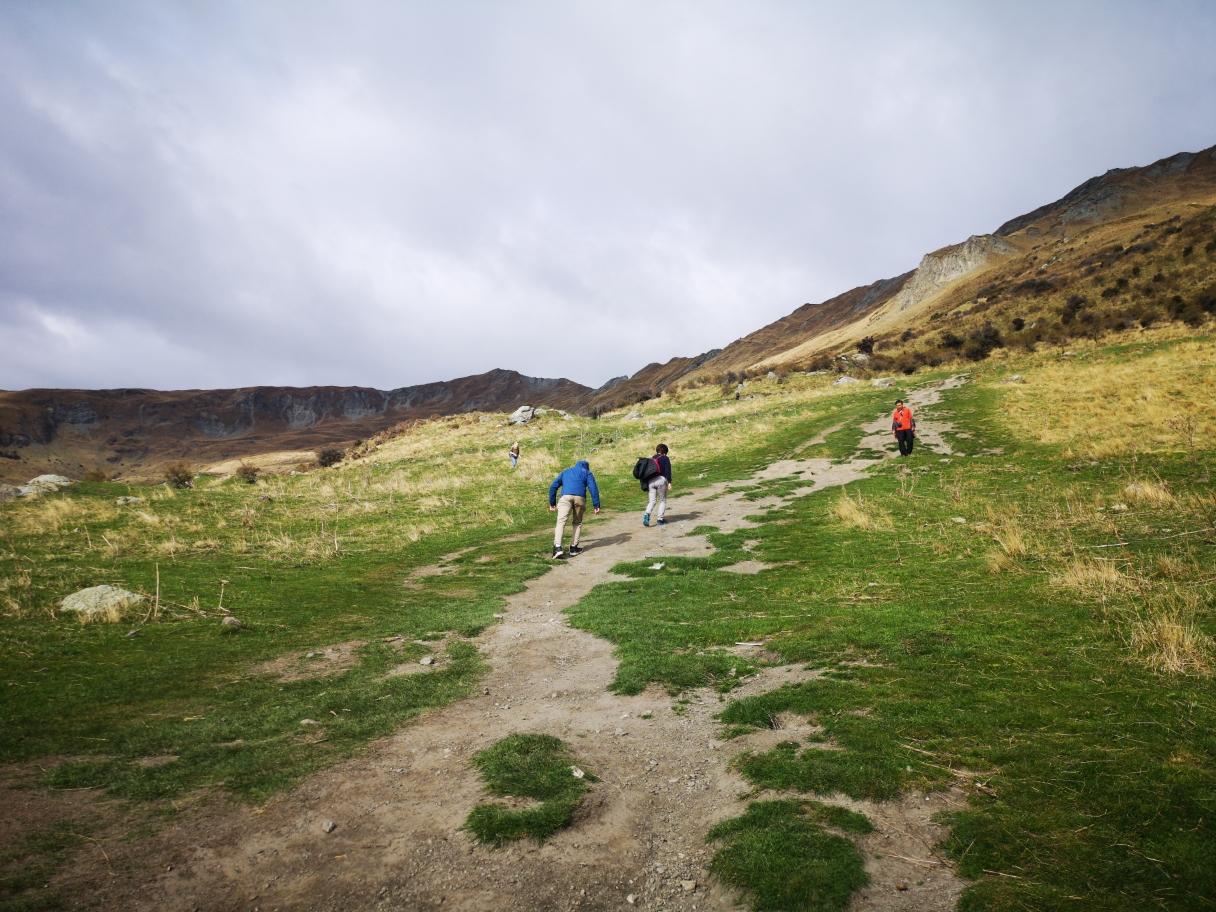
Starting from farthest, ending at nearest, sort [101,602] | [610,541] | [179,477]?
[179,477], [610,541], [101,602]

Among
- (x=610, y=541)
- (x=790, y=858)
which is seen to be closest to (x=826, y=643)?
(x=790, y=858)

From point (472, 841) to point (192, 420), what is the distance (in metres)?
199

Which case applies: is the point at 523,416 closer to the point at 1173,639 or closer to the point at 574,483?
the point at 574,483

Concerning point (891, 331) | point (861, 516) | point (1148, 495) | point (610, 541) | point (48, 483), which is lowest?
point (610, 541)

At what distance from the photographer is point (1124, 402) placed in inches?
854

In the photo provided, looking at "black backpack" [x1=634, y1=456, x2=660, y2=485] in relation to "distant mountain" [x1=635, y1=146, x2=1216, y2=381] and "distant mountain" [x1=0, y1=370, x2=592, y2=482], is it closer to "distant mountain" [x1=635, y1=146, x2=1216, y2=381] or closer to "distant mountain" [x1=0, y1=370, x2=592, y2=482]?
"distant mountain" [x1=635, y1=146, x2=1216, y2=381]

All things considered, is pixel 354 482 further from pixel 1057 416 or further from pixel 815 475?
pixel 1057 416

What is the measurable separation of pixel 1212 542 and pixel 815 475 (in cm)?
1334

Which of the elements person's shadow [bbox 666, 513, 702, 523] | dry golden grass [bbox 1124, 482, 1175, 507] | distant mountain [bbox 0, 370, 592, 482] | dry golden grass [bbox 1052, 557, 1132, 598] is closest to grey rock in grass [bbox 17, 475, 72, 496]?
person's shadow [bbox 666, 513, 702, 523]

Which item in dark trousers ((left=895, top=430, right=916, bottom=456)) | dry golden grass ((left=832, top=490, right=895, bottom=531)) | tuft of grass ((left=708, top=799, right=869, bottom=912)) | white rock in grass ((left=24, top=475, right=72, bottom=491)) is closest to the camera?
tuft of grass ((left=708, top=799, right=869, bottom=912))

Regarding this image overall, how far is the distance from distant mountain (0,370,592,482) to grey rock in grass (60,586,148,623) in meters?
120

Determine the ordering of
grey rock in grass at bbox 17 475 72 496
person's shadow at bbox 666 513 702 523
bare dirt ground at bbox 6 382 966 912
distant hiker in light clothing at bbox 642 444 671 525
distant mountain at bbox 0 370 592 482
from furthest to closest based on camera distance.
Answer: distant mountain at bbox 0 370 592 482 < grey rock in grass at bbox 17 475 72 496 < person's shadow at bbox 666 513 702 523 < distant hiker in light clothing at bbox 642 444 671 525 < bare dirt ground at bbox 6 382 966 912

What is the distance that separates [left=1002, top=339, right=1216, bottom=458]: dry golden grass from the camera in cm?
1689

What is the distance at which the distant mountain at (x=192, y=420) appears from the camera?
12962 centimetres
